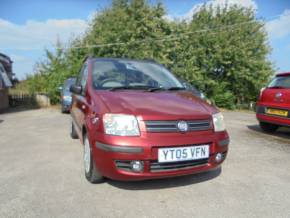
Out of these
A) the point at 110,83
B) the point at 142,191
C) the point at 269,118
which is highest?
the point at 110,83

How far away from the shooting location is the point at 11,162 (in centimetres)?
448

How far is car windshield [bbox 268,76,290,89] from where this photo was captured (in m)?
6.37

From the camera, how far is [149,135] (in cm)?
288

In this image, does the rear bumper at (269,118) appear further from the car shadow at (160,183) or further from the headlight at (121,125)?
the headlight at (121,125)

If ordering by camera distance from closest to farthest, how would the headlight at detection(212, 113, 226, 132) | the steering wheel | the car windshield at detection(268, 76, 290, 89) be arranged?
the headlight at detection(212, 113, 226, 132) → the steering wheel → the car windshield at detection(268, 76, 290, 89)

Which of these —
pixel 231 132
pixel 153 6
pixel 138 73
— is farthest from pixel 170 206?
pixel 153 6

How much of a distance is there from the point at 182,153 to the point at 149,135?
434mm

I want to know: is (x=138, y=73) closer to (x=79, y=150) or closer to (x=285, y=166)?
(x=79, y=150)

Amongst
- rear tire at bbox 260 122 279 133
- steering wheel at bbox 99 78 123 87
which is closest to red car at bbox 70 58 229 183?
steering wheel at bbox 99 78 123 87

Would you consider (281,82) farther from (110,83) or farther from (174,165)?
(174,165)

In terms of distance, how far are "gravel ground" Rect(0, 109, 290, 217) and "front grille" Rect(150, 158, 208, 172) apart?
0.35 m

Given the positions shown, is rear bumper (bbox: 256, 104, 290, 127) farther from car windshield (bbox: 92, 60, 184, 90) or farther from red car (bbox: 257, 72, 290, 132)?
car windshield (bbox: 92, 60, 184, 90)

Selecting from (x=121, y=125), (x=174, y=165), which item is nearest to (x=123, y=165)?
(x=121, y=125)

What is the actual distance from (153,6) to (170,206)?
1831cm
